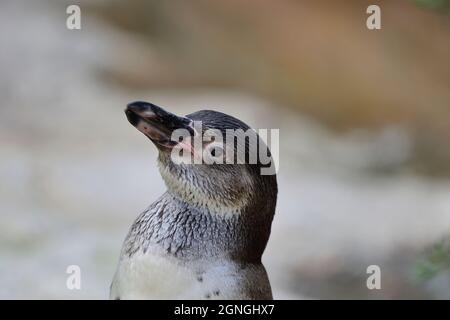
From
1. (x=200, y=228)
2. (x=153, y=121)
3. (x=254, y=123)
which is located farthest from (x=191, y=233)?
(x=254, y=123)

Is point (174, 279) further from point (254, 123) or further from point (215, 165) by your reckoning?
point (254, 123)

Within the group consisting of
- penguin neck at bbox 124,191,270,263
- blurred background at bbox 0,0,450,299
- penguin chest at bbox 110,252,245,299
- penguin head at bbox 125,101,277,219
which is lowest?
penguin chest at bbox 110,252,245,299

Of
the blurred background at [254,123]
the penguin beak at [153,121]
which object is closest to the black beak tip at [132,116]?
the penguin beak at [153,121]

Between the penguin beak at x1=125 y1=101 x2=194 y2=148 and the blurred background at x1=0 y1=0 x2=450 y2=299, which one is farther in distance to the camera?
the blurred background at x1=0 y1=0 x2=450 y2=299

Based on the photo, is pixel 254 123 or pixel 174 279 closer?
pixel 174 279

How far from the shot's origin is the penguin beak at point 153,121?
0.87 m

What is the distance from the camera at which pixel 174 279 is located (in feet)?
2.99

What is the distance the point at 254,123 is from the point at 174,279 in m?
1.56

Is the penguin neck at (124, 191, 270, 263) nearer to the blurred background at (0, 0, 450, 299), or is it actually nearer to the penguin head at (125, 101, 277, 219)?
the penguin head at (125, 101, 277, 219)

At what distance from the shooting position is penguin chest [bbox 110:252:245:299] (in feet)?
2.98

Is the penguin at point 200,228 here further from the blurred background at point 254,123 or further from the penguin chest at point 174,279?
the blurred background at point 254,123

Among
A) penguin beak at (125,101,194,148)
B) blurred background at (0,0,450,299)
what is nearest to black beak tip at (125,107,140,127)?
penguin beak at (125,101,194,148)

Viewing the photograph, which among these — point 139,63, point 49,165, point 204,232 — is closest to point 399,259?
point 49,165
